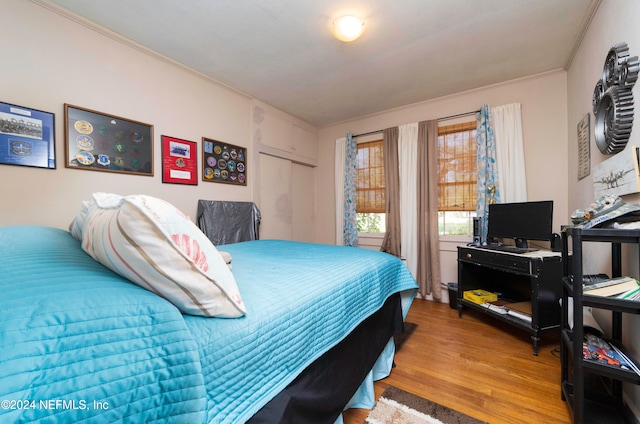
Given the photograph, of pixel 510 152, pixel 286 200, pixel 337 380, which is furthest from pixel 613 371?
pixel 286 200

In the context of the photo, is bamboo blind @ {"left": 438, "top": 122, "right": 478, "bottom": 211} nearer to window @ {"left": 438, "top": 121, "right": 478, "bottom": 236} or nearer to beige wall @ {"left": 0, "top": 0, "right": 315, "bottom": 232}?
window @ {"left": 438, "top": 121, "right": 478, "bottom": 236}

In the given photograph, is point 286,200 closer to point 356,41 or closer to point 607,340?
point 356,41

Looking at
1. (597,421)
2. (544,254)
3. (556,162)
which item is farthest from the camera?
(556,162)

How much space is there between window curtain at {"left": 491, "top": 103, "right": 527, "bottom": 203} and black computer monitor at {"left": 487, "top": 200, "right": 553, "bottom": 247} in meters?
0.33

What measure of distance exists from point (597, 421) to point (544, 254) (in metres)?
1.32

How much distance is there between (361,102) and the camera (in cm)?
351

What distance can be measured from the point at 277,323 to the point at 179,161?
2.31 meters

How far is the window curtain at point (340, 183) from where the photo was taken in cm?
413

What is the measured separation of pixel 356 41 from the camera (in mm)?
2252

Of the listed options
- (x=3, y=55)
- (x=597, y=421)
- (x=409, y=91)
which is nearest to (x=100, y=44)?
(x=3, y=55)

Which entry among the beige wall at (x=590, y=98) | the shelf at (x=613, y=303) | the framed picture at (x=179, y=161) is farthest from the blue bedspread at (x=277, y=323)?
the framed picture at (x=179, y=161)

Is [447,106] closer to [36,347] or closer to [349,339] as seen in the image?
[349,339]

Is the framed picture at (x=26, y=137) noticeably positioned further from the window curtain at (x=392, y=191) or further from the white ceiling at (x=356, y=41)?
the window curtain at (x=392, y=191)

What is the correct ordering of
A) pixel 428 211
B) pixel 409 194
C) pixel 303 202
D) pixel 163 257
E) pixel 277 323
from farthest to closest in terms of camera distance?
pixel 303 202
pixel 409 194
pixel 428 211
pixel 277 323
pixel 163 257
